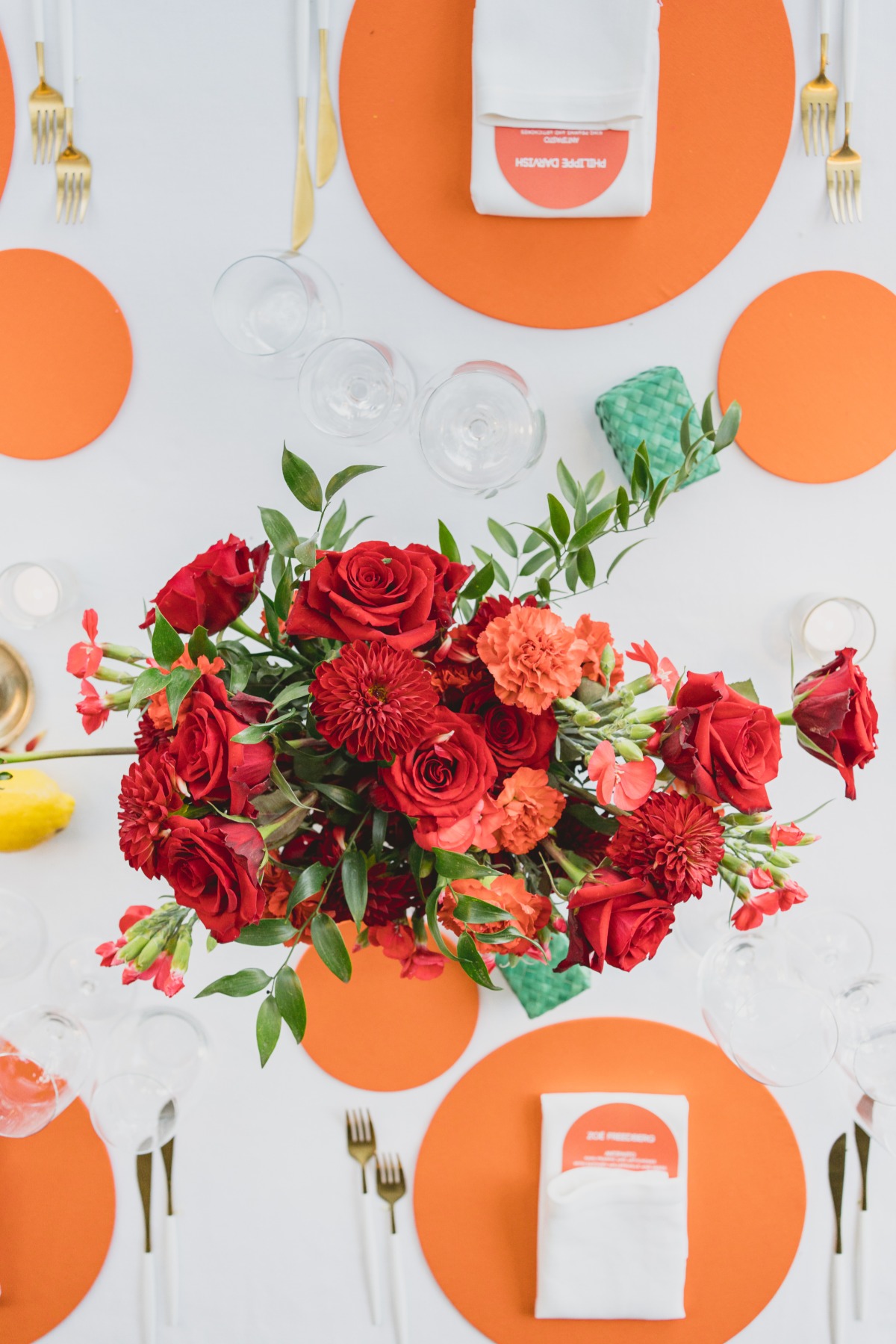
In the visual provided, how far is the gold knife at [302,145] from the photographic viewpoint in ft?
3.40

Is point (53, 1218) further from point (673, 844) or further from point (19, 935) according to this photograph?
point (673, 844)

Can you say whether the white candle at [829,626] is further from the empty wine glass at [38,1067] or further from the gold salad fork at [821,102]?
the empty wine glass at [38,1067]

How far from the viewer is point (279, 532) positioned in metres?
0.69

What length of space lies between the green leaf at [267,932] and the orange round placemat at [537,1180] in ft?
1.78

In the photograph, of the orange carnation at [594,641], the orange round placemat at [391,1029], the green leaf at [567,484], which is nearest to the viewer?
the orange carnation at [594,641]

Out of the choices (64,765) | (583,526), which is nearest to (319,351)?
(583,526)

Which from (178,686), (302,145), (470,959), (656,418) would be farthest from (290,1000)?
(302,145)

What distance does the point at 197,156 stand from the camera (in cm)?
106

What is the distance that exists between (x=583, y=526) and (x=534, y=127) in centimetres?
56

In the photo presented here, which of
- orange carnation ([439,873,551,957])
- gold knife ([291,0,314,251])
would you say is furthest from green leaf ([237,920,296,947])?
gold knife ([291,0,314,251])

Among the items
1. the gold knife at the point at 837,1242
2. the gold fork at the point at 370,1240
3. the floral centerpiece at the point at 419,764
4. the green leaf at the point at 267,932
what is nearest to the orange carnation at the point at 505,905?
the floral centerpiece at the point at 419,764

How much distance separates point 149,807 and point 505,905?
0.82ft

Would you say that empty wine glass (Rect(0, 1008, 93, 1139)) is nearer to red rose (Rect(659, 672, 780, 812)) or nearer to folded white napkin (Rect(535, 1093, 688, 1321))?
folded white napkin (Rect(535, 1093, 688, 1321))

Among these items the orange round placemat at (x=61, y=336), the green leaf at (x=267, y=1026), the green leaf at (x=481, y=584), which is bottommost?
the green leaf at (x=267, y=1026)
